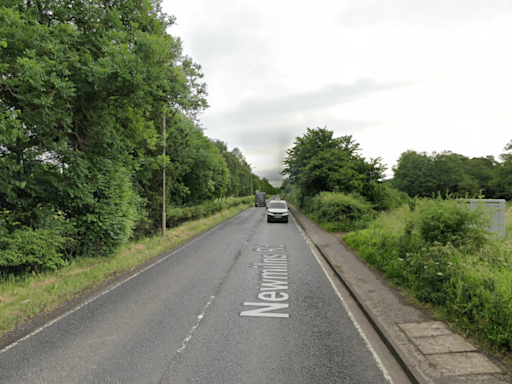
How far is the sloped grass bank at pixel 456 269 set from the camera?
177 inches

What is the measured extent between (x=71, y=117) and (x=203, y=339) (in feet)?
22.4

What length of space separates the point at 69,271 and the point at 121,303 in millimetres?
3312

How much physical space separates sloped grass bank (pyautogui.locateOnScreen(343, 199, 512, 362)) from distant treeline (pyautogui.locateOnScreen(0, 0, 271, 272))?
820 cm

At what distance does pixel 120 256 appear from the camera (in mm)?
10953

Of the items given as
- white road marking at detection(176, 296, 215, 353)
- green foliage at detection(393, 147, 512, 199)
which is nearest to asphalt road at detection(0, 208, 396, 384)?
white road marking at detection(176, 296, 215, 353)

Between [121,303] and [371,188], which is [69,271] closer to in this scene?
[121,303]

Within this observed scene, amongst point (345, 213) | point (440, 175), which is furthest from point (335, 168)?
point (440, 175)

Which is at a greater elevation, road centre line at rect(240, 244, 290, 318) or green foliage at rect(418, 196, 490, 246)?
green foliage at rect(418, 196, 490, 246)

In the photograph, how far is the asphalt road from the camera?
386 centimetres

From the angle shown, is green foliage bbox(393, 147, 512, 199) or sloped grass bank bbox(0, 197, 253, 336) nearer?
sloped grass bank bbox(0, 197, 253, 336)

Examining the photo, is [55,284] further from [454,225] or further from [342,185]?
[342,185]

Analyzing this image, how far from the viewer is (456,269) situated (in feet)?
18.7

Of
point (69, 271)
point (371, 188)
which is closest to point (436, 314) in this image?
point (69, 271)

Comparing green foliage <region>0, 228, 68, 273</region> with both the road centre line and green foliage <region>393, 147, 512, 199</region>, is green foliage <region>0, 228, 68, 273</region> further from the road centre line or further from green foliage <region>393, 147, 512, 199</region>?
green foliage <region>393, 147, 512, 199</region>
